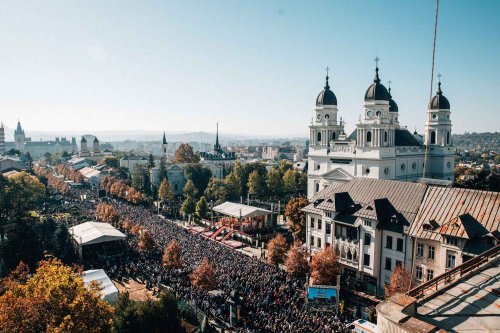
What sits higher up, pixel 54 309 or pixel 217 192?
pixel 54 309

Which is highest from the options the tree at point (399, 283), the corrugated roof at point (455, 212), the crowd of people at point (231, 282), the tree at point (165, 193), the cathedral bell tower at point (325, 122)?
the cathedral bell tower at point (325, 122)

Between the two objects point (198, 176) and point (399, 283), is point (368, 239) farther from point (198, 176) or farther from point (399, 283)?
point (198, 176)

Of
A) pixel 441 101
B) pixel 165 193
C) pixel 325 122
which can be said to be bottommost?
pixel 165 193

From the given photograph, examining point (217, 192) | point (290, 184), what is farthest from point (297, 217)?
point (290, 184)

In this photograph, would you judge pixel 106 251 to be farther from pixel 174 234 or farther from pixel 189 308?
pixel 189 308

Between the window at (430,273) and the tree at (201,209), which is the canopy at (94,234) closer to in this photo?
the tree at (201,209)

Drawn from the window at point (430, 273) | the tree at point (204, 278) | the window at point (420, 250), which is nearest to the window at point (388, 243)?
the window at point (420, 250)
